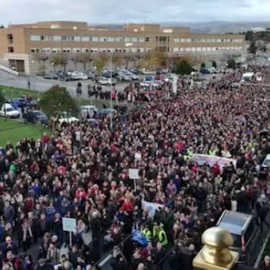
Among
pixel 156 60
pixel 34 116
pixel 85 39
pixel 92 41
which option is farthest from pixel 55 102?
pixel 92 41

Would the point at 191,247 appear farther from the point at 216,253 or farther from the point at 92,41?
the point at 92,41

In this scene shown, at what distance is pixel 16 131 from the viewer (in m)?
33.9

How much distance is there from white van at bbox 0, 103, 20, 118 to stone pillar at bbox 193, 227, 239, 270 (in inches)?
1472

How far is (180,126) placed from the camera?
26.8 metres

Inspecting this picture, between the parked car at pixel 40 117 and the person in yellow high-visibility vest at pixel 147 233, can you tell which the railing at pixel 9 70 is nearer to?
the parked car at pixel 40 117

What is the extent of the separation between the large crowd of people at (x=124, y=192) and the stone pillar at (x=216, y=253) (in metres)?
8.35

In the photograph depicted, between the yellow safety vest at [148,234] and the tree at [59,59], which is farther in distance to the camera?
the tree at [59,59]

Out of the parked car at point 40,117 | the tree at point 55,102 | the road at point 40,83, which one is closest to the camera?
the tree at point 55,102

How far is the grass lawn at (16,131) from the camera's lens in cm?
3157

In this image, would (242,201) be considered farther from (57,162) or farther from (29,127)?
(29,127)

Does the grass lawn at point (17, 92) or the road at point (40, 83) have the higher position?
the grass lawn at point (17, 92)

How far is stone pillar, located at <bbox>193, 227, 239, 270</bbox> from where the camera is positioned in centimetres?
211

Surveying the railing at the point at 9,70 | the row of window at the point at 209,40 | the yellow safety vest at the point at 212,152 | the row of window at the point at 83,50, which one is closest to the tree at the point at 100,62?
the row of window at the point at 83,50

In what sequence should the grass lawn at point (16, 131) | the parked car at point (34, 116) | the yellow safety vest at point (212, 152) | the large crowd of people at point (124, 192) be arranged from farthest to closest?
the parked car at point (34, 116), the grass lawn at point (16, 131), the yellow safety vest at point (212, 152), the large crowd of people at point (124, 192)
